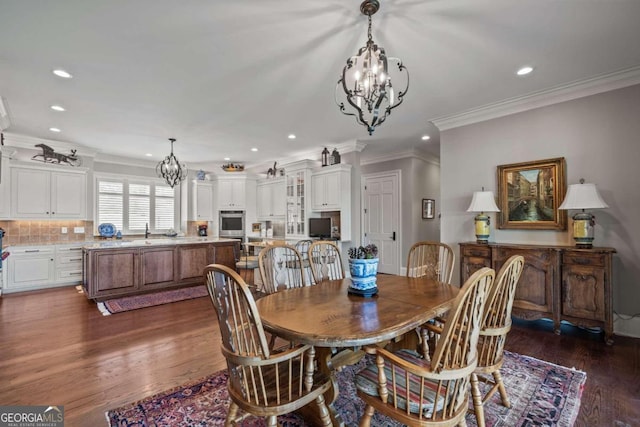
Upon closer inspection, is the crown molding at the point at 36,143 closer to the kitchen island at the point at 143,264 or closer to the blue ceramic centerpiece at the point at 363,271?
the kitchen island at the point at 143,264

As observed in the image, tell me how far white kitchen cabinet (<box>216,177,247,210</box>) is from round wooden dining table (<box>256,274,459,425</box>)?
19.1 feet

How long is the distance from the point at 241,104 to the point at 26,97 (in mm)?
2552

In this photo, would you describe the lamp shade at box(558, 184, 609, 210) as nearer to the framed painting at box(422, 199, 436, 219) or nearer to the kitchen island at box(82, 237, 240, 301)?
the framed painting at box(422, 199, 436, 219)

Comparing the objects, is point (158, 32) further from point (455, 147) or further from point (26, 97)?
point (455, 147)

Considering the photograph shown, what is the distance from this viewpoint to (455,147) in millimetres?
4277

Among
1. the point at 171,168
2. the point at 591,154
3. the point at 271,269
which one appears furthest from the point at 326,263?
the point at 171,168

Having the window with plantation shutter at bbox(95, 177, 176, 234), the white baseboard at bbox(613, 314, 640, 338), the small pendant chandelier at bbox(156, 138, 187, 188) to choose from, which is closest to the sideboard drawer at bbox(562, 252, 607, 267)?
the white baseboard at bbox(613, 314, 640, 338)

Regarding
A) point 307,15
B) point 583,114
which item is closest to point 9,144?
point 307,15

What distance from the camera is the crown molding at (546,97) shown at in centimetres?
302

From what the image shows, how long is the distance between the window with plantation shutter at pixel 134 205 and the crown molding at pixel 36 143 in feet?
2.39

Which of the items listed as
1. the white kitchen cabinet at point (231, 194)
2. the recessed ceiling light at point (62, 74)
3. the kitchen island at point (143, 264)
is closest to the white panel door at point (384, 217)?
the white kitchen cabinet at point (231, 194)

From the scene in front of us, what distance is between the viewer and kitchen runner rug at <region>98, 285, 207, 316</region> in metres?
4.21

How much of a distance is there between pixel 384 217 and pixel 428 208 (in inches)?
40.7

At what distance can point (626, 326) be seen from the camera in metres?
3.05
